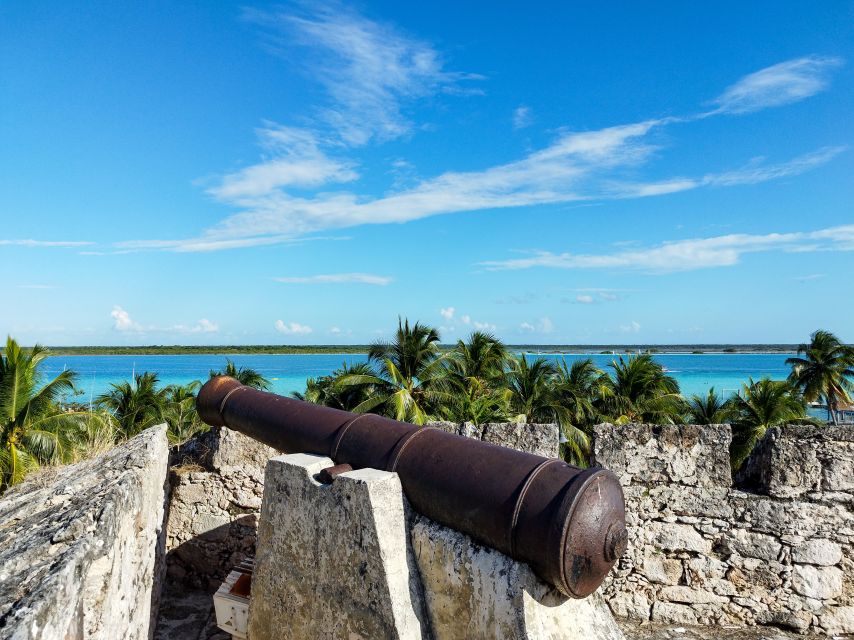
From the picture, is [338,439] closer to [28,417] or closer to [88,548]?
[88,548]

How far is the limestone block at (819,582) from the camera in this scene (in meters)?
4.81

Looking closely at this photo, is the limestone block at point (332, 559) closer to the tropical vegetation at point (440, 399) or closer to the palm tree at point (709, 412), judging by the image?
the tropical vegetation at point (440, 399)

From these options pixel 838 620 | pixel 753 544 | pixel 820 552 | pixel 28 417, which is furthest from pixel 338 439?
pixel 28 417

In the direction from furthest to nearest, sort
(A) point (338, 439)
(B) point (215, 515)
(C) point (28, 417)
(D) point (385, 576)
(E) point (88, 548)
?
(C) point (28, 417) → (B) point (215, 515) → (A) point (338, 439) → (D) point (385, 576) → (E) point (88, 548)

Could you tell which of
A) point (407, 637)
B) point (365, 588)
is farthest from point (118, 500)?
point (407, 637)

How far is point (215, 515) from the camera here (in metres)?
6.33

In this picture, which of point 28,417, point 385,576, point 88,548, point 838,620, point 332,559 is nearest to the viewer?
point 88,548

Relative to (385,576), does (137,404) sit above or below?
below

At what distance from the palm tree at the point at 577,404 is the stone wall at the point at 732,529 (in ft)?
39.2

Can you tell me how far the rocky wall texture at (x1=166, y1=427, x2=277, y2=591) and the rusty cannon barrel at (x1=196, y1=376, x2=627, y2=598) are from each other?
2089 millimetres

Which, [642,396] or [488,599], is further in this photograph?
[642,396]

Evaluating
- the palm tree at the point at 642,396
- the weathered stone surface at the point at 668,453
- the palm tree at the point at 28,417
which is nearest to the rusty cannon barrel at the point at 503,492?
the weathered stone surface at the point at 668,453

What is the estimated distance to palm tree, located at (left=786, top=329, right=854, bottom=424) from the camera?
35250 mm

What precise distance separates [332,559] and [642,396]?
75.2ft
